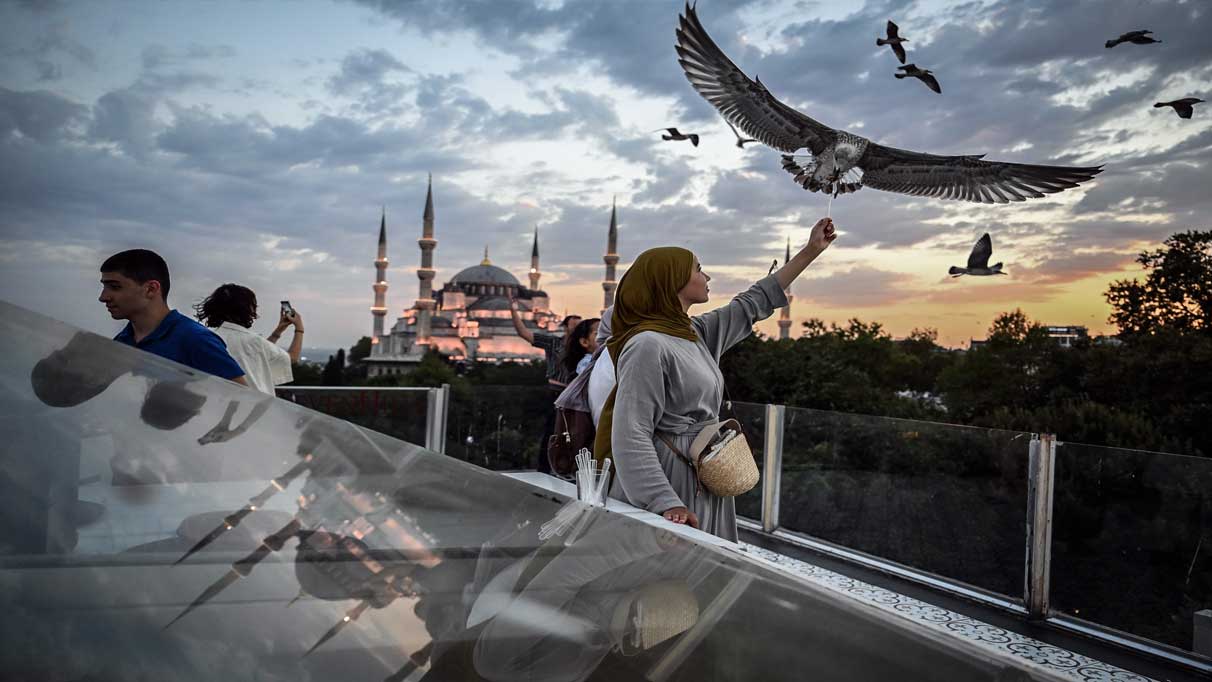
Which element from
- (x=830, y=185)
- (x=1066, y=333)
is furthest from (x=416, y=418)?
(x=1066, y=333)

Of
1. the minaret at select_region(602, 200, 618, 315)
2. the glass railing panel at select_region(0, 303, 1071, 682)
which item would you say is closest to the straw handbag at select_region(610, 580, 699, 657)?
the glass railing panel at select_region(0, 303, 1071, 682)

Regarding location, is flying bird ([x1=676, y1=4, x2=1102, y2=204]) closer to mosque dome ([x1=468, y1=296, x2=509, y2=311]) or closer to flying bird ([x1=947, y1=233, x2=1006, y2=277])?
flying bird ([x1=947, y1=233, x2=1006, y2=277])

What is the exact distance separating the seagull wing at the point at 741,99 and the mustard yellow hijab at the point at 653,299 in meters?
4.00

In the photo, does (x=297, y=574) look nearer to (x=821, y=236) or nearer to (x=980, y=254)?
(x=821, y=236)

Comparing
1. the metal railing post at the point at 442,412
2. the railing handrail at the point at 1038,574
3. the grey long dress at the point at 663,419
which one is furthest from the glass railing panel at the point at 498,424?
the grey long dress at the point at 663,419

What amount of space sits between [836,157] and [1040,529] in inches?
108

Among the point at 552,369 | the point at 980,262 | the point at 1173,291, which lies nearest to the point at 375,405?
the point at 552,369

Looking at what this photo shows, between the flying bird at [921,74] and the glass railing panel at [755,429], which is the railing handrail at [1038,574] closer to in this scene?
the glass railing panel at [755,429]

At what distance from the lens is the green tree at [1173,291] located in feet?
45.3

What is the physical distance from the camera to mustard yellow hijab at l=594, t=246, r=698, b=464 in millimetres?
1947

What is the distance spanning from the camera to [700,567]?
2.55 feet

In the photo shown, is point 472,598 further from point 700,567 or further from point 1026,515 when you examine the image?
point 1026,515

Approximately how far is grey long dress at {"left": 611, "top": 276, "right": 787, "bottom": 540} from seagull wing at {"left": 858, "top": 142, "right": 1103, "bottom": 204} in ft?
12.0

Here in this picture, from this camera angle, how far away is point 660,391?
187 centimetres
